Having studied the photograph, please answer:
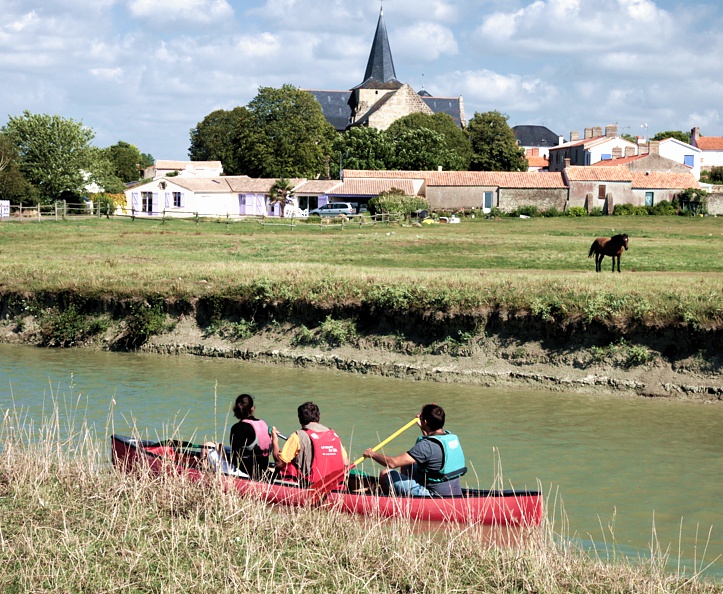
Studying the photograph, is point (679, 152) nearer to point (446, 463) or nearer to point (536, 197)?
point (536, 197)

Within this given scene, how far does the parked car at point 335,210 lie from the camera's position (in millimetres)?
72312

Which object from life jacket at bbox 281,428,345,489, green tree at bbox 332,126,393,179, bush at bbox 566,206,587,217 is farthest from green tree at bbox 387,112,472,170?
life jacket at bbox 281,428,345,489

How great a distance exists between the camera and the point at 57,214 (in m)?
63.2

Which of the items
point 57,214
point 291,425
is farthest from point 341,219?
point 291,425

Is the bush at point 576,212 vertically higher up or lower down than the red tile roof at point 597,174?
lower down

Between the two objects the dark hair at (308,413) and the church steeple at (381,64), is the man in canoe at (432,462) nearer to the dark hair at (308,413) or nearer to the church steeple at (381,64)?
the dark hair at (308,413)

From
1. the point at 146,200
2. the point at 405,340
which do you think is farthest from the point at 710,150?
the point at 405,340

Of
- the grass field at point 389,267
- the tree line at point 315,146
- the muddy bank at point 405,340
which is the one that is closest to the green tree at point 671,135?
the tree line at point 315,146

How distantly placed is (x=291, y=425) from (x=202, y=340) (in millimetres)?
7729

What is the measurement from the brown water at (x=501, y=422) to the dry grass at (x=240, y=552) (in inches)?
67.5

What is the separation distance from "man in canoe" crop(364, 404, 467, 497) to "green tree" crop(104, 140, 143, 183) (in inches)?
4627

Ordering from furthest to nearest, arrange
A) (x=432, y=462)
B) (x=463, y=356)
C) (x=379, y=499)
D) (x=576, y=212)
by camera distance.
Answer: (x=576, y=212)
(x=463, y=356)
(x=432, y=462)
(x=379, y=499)

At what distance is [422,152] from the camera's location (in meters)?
90.6

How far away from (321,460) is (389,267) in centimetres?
2096
